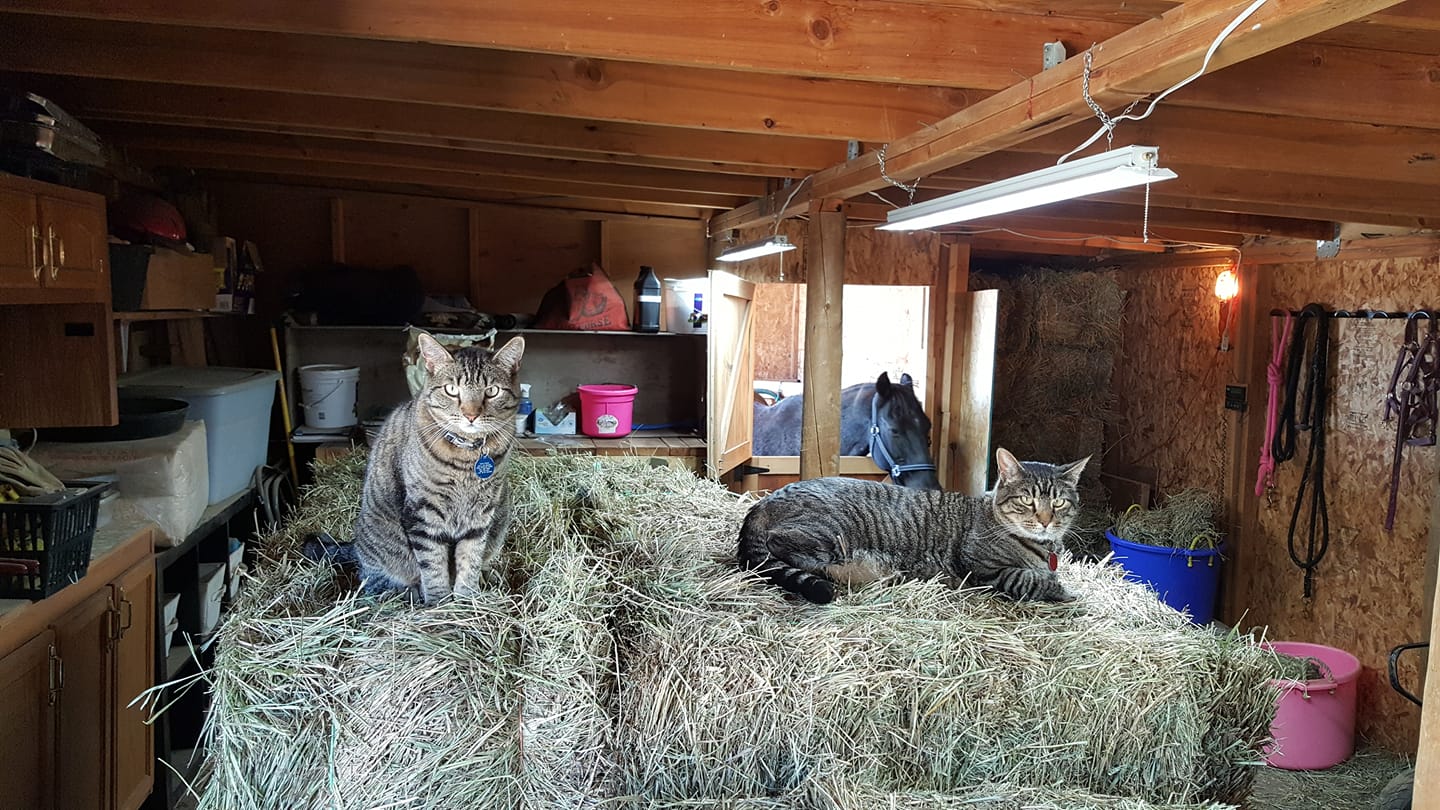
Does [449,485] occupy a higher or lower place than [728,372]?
lower

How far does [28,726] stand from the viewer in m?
2.31

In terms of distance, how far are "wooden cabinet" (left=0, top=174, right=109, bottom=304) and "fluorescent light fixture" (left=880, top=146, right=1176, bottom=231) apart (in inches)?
98.4

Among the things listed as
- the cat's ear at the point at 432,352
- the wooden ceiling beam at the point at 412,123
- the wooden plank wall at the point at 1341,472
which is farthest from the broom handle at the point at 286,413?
the wooden plank wall at the point at 1341,472

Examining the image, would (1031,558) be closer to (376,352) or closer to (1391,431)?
(1391,431)

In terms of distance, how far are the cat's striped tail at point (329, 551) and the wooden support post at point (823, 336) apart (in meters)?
1.94

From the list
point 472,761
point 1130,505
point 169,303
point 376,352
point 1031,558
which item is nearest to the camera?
point 472,761

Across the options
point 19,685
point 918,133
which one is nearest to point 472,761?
point 19,685

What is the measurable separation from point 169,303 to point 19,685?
A: 186cm

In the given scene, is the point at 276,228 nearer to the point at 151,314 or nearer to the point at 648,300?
the point at 151,314

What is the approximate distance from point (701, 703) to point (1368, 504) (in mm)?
4156

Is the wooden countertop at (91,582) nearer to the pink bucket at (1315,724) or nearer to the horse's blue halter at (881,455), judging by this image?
the horse's blue halter at (881,455)

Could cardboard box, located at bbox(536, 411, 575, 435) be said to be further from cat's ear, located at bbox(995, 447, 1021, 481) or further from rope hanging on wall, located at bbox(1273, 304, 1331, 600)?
rope hanging on wall, located at bbox(1273, 304, 1331, 600)

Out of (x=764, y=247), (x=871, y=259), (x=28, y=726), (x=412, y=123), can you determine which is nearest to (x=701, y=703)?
(x=28, y=726)

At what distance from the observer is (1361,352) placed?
4.39 metres
